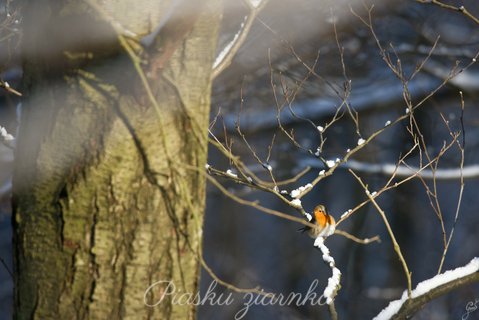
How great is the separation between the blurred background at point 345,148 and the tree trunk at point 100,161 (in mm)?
4062

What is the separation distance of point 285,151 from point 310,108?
24.7 inches

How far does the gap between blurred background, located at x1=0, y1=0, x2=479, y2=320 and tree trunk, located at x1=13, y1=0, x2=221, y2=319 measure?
4062 millimetres

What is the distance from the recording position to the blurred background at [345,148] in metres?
5.99

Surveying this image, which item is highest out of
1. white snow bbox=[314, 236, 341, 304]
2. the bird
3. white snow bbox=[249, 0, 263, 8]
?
white snow bbox=[249, 0, 263, 8]

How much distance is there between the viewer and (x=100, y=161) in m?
1.53

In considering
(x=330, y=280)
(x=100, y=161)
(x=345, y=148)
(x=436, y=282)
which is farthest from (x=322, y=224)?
(x=345, y=148)

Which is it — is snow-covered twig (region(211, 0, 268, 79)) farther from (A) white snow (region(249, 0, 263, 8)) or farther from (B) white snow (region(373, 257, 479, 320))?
(B) white snow (region(373, 257, 479, 320))

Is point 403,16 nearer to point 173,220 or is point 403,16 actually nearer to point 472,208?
point 472,208

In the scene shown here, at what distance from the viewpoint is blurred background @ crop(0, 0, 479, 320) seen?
599cm

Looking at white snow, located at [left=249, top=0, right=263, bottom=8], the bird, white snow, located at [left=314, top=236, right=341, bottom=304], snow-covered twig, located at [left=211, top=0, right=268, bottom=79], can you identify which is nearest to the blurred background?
the bird

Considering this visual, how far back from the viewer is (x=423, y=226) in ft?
22.8

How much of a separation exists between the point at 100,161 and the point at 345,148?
5.13 m

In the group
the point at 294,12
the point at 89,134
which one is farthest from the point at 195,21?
the point at 294,12

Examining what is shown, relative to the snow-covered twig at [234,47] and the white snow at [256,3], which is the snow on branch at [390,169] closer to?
the white snow at [256,3]
